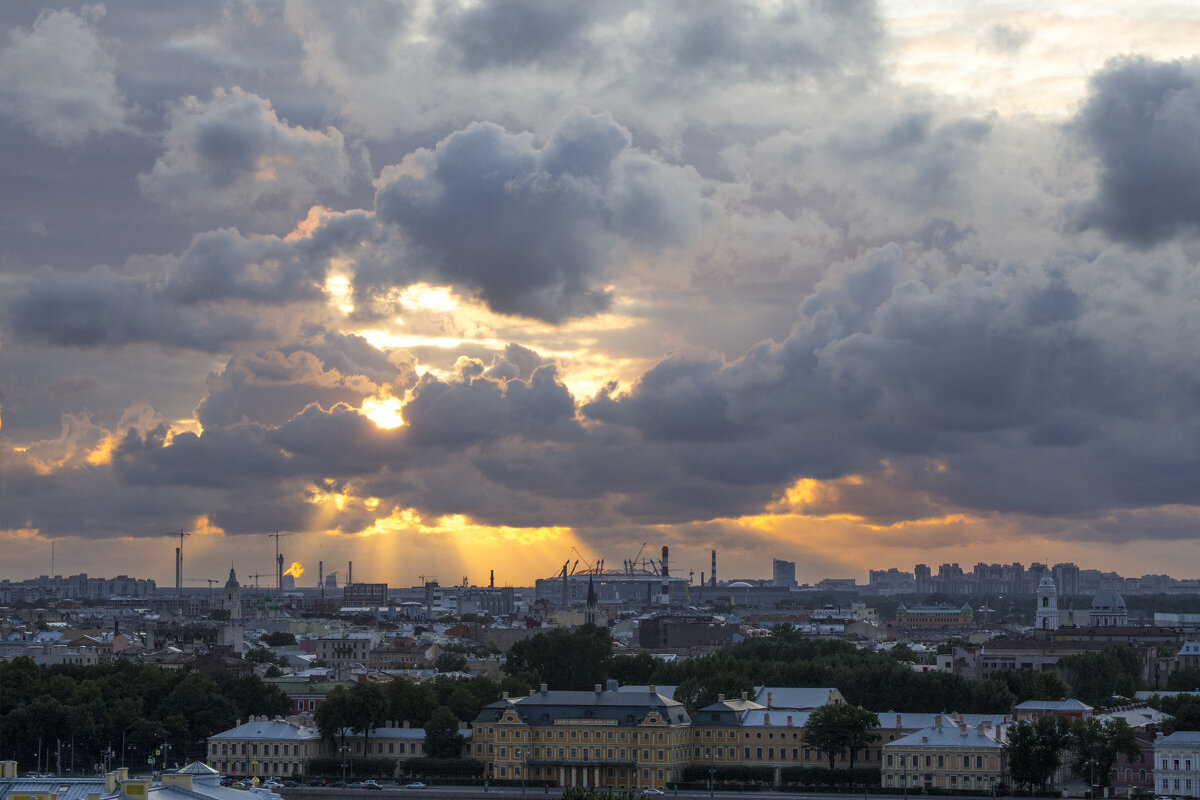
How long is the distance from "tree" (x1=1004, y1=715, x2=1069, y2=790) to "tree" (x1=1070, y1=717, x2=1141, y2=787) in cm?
111

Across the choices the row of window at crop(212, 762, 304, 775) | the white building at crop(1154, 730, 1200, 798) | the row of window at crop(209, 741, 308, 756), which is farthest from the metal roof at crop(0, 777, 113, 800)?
the white building at crop(1154, 730, 1200, 798)

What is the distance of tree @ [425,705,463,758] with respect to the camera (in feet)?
447

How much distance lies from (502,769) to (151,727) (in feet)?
86.4

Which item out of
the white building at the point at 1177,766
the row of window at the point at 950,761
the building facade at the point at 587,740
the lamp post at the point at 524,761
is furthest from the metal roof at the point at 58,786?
the white building at the point at 1177,766

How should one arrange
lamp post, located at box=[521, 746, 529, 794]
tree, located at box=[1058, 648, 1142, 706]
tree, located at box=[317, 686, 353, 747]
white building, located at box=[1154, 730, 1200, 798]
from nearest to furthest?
white building, located at box=[1154, 730, 1200, 798] → lamp post, located at box=[521, 746, 529, 794] → tree, located at box=[317, 686, 353, 747] → tree, located at box=[1058, 648, 1142, 706]

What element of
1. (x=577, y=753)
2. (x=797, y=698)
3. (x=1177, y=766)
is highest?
(x=797, y=698)

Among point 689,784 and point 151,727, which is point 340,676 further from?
point 689,784

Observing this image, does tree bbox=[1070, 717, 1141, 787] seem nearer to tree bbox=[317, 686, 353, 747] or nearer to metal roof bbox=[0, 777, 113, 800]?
tree bbox=[317, 686, 353, 747]

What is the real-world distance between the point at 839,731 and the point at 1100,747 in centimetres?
1721

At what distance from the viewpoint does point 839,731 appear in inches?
5030

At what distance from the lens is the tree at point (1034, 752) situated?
11925 centimetres

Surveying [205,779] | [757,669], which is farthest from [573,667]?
[205,779]

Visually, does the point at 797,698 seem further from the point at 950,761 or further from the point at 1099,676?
the point at 1099,676

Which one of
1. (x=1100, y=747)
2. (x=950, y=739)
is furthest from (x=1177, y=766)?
(x=950, y=739)
